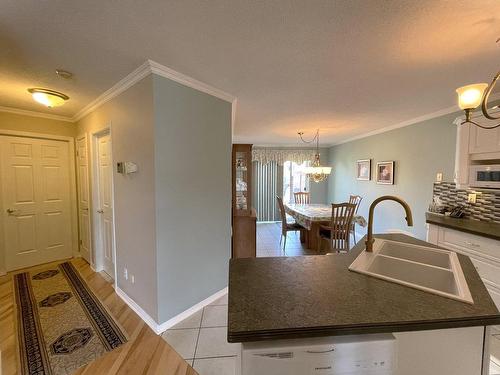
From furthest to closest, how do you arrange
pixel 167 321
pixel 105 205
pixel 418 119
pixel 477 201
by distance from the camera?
1. pixel 418 119
2. pixel 105 205
3. pixel 477 201
4. pixel 167 321

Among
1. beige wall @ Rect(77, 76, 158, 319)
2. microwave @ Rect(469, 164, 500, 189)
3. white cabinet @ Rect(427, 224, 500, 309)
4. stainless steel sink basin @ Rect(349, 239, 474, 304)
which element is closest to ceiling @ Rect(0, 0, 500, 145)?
beige wall @ Rect(77, 76, 158, 319)

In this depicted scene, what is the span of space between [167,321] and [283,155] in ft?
16.9

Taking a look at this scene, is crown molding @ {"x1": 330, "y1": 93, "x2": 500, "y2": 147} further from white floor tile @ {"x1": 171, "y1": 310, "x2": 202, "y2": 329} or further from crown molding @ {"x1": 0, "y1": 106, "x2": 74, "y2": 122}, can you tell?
crown molding @ {"x1": 0, "y1": 106, "x2": 74, "y2": 122}

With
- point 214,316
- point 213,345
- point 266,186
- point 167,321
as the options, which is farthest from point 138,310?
point 266,186

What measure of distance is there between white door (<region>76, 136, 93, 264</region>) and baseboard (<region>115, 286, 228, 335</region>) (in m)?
1.33

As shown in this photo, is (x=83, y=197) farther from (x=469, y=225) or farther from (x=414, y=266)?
(x=469, y=225)

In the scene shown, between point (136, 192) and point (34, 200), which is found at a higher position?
point (136, 192)

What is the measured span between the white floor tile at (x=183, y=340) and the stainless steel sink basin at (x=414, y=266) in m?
1.47

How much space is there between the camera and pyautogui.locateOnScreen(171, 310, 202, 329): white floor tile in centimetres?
207

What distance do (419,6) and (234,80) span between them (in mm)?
1388

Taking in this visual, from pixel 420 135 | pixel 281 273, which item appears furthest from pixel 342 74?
pixel 420 135

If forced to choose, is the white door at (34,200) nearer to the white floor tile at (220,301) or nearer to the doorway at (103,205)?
the doorway at (103,205)

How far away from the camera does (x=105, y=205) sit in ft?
9.61

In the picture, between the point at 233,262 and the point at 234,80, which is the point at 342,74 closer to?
the point at 234,80
